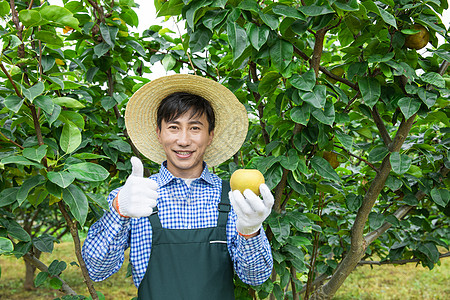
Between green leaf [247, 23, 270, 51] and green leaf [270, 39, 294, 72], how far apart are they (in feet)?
0.35

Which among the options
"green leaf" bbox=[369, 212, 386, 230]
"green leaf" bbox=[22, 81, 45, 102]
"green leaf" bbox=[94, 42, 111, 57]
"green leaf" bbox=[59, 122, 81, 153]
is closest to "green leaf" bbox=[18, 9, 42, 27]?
"green leaf" bbox=[22, 81, 45, 102]

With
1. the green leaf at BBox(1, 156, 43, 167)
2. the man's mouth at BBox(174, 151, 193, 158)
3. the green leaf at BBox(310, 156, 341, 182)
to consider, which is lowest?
the green leaf at BBox(310, 156, 341, 182)

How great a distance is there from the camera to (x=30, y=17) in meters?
1.40

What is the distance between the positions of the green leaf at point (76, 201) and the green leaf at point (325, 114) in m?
A: 0.90

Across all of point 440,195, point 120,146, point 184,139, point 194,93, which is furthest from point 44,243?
point 440,195

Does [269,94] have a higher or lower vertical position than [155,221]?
higher

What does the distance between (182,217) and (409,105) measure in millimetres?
1037

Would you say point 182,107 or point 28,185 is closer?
point 28,185

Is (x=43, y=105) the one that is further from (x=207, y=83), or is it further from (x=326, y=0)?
(x=326, y=0)

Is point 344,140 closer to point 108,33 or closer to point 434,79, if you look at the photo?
point 434,79

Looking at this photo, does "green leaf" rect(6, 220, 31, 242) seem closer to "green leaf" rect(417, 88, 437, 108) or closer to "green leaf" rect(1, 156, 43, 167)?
"green leaf" rect(1, 156, 43, 167)

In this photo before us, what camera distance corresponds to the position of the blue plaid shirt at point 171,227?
1502 millimetres

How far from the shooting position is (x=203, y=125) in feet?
5.68

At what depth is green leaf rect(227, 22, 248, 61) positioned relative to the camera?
133 centimetres
